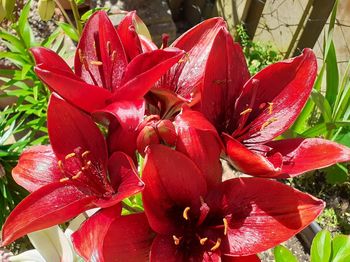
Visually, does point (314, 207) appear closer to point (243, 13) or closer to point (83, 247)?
point (83, 247)

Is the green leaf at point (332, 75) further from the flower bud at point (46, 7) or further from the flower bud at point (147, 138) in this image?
the flower bud at point (147, 138)

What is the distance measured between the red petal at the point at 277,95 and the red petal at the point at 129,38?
0.16 meters

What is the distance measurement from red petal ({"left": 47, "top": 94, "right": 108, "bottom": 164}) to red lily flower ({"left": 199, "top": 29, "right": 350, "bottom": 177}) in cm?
14

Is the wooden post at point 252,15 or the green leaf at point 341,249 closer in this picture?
the green leaf at point 341,249

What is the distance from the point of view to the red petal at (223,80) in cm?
57

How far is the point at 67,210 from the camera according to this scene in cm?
52

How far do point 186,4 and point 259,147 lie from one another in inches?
81.7

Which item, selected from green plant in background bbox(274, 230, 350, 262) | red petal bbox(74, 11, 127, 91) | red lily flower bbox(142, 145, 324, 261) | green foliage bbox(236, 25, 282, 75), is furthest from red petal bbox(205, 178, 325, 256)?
green foliage bbox(236, 25, 282, 75)

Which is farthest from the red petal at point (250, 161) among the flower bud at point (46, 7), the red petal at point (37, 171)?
the flower bud at point (46, 7)

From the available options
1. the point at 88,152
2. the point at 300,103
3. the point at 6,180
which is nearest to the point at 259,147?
the point at 300,103

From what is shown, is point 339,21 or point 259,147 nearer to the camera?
point 259,147

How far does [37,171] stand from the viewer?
0.59m

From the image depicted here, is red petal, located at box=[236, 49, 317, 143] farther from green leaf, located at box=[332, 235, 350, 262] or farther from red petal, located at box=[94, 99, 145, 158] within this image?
green leaf, located at box=[332, 235, 350, 262]

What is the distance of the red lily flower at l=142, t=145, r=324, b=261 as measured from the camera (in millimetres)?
508
